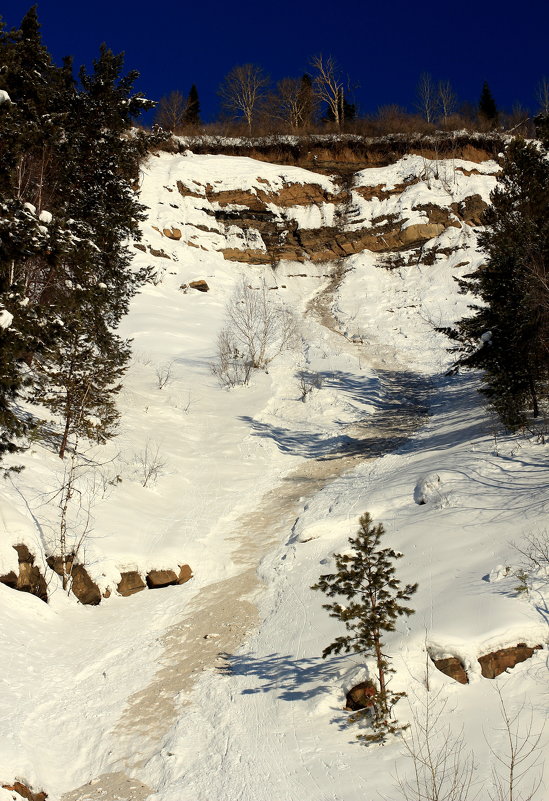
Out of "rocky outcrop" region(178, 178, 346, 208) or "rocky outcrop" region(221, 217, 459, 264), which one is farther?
"rocky outcrop" region(178, 178, 346, 208)

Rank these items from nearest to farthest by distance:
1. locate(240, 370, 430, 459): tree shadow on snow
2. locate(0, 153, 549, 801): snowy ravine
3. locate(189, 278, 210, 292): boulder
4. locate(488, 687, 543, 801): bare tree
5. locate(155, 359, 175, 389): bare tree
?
locate(488, 687, 543, 801): bare tree, locate(0, 153, 549, 801): snowy ravine, locate(240, 370, 430, 459): tree shadow on snow, locate(155, 359, 175, 389): bare tree, locate(189, 278, 210, 292): boulder

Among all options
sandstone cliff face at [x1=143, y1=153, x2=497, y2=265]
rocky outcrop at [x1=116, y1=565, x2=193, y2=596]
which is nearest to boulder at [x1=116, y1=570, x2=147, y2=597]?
rocky outcrop at [x1=116, y1=565, x2=193, y2=596]

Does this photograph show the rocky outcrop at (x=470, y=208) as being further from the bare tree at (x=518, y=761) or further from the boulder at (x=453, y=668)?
the bare tree at (x=518, y=761)

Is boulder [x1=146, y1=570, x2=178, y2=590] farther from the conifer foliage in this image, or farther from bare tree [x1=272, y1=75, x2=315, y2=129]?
bare tree [x1=272, y1=75, x2=315, y2=129]

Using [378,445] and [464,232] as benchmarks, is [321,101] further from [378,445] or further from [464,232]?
[378,445]

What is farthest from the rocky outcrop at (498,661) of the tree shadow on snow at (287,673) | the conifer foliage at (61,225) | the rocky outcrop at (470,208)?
the rocky outcrop at (470,208)

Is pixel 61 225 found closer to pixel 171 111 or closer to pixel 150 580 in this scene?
pixel 150 580
